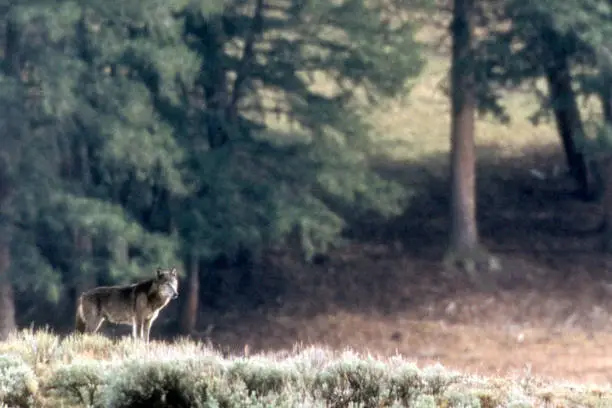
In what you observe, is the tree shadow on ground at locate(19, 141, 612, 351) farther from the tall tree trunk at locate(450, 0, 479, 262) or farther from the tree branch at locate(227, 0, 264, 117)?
the tree branch at locate(227, 0, 264, 117)

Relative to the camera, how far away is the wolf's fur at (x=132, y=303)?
11.7 metres

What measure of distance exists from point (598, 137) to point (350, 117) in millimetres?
4982

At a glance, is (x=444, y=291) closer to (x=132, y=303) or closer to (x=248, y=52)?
(x=248, y=52)

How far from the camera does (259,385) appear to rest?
885 centimetres

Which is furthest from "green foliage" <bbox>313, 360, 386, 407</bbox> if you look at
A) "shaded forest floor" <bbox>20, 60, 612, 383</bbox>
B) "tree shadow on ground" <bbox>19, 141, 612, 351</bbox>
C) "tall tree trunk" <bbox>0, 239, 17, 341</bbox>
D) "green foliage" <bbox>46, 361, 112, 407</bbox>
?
"tall tree trunk" <bbox>0, 239, 17, 341</bbox>

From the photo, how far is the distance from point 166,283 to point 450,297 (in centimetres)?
1683

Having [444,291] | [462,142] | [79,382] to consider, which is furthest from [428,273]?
[79,382]

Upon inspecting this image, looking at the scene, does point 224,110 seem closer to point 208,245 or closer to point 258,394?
point 208,245

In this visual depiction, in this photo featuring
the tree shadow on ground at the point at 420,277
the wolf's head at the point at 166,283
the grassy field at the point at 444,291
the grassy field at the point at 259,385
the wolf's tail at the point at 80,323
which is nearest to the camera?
the grassy field at the point at 259,385

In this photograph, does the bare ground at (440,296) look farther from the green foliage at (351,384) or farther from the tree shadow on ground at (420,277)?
the green foliage at (351,384)

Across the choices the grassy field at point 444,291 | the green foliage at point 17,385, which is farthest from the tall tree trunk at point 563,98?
the green foliage at point 17,385

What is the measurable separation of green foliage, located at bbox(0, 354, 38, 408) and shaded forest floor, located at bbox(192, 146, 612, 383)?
1460 centimetres

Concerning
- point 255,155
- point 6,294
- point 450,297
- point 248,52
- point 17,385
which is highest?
point 248,52

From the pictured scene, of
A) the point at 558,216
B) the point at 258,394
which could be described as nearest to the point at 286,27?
the point at 558,216
